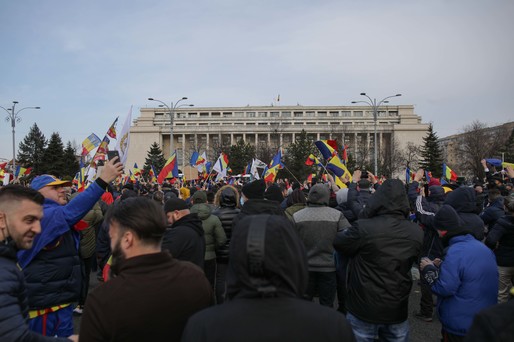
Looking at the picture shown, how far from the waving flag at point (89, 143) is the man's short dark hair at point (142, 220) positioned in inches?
362

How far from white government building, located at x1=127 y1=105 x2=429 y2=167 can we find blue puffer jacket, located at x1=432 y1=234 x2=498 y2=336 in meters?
70.6

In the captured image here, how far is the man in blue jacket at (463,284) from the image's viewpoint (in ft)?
10.7

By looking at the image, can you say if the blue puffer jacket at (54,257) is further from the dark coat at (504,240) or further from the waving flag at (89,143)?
the waving flag at (89,143)

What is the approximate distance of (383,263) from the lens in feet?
11.1

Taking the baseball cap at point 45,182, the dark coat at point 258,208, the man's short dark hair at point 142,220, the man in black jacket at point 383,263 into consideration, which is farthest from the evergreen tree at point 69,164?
the man's short dark hair at point 142,220

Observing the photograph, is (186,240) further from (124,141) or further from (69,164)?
(69,164)

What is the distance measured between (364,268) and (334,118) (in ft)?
318

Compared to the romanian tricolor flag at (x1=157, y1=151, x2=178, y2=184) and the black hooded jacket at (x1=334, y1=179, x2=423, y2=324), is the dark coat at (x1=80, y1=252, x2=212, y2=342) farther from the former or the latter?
the romanian tricolor flag at (x1=157, y1=151, x2=178, y2=184)

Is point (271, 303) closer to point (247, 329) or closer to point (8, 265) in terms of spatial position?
point (247, 329)

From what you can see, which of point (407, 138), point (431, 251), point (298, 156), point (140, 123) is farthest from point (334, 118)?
point (431, 251)

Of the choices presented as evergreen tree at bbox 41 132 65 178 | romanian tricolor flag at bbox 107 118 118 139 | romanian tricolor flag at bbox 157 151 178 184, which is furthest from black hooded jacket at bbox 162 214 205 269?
evergreen tree at bbox 41 132 65 178

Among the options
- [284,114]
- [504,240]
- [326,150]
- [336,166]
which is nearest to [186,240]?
[504,240]

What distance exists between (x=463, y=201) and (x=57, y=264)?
14.0 feet

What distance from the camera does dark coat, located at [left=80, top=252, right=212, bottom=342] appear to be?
1814 millimetres
